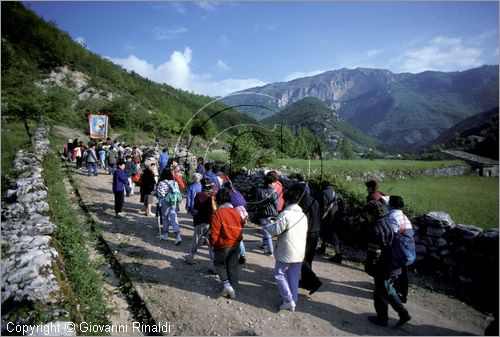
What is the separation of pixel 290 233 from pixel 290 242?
176 millimetres

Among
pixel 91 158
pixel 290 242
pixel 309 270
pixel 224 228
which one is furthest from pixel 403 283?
pixel 91 158

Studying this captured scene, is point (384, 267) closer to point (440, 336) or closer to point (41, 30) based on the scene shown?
point (440, 336)

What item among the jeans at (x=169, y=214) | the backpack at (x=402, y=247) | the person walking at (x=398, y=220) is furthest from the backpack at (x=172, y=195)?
the backpack at (x=402, y=247)

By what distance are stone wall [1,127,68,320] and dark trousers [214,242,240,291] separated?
2761mm

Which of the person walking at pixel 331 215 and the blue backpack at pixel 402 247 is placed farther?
the person walking at pixel 331 215

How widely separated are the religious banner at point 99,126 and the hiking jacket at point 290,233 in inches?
865

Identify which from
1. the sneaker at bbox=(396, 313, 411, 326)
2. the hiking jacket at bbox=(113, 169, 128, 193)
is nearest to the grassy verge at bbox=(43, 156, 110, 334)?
the hiking jacket at bbox=(113, 169, 128, 193)

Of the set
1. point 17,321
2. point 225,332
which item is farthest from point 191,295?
point 17,321

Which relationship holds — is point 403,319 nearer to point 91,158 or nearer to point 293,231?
point 293,231

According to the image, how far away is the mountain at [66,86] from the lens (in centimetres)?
2484

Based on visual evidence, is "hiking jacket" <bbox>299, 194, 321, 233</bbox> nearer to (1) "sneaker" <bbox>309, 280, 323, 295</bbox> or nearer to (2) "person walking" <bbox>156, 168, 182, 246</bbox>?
(1) "sneaker" <bbox>309, 280, 323, 295</bbox>

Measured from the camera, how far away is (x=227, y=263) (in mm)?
6070

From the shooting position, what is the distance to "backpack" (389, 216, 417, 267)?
17.2 ft

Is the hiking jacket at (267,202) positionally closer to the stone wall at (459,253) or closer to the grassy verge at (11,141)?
the stone wall at (459,253)
